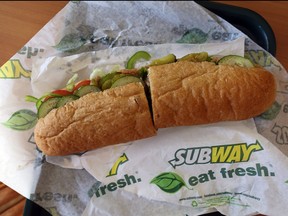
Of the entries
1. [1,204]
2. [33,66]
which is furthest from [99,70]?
[1,204]

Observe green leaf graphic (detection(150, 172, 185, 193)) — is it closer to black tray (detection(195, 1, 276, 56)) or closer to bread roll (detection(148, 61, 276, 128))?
bread roll (detection(148, 61, 276, 128))

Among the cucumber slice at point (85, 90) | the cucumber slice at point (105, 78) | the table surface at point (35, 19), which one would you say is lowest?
the cucumber slice at point (85, 90)

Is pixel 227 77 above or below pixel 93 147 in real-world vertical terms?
above

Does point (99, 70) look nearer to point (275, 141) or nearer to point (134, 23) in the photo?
point (134, 23)

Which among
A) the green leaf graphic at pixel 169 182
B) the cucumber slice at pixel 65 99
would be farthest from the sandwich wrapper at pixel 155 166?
the cucumber slice at pixel 65 99

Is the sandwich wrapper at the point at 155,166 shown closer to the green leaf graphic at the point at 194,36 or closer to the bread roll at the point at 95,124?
the bread roll at the point at 95,124

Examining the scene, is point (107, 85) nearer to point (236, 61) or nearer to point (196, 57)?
point (196, 57)
